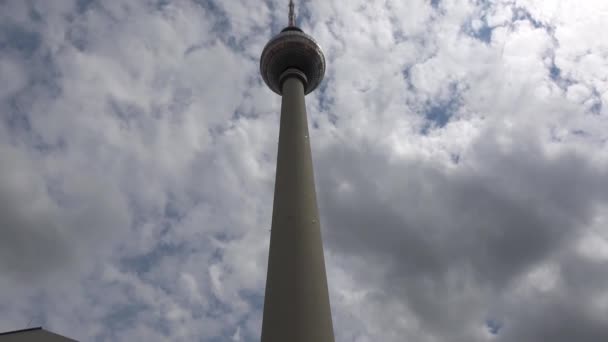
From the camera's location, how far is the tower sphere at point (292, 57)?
207ft

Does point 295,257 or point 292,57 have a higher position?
point 292,57

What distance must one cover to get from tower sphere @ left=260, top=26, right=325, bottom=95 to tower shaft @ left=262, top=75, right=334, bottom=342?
15375 millimetres

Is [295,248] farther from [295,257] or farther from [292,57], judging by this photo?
[292,57]

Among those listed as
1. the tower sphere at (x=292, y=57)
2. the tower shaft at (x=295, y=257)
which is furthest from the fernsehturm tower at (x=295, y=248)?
the tower sphere at (x=292, y=57)

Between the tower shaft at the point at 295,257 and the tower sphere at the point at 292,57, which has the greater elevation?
the tower sphere at the point at 292,57

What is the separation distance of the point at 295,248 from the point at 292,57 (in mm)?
33285

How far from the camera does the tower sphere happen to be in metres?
63.0

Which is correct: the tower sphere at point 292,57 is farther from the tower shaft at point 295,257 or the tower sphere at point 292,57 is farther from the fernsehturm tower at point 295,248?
the tower shaft at point 295,257

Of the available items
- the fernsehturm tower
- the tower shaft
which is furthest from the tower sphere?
the tower shaft

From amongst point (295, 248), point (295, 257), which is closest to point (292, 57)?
point (295, 248)

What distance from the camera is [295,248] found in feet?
130

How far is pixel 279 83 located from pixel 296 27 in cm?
985

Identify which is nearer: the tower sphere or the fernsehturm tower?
the fernsehturm tower

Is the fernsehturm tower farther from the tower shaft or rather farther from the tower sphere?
the tower sphere
